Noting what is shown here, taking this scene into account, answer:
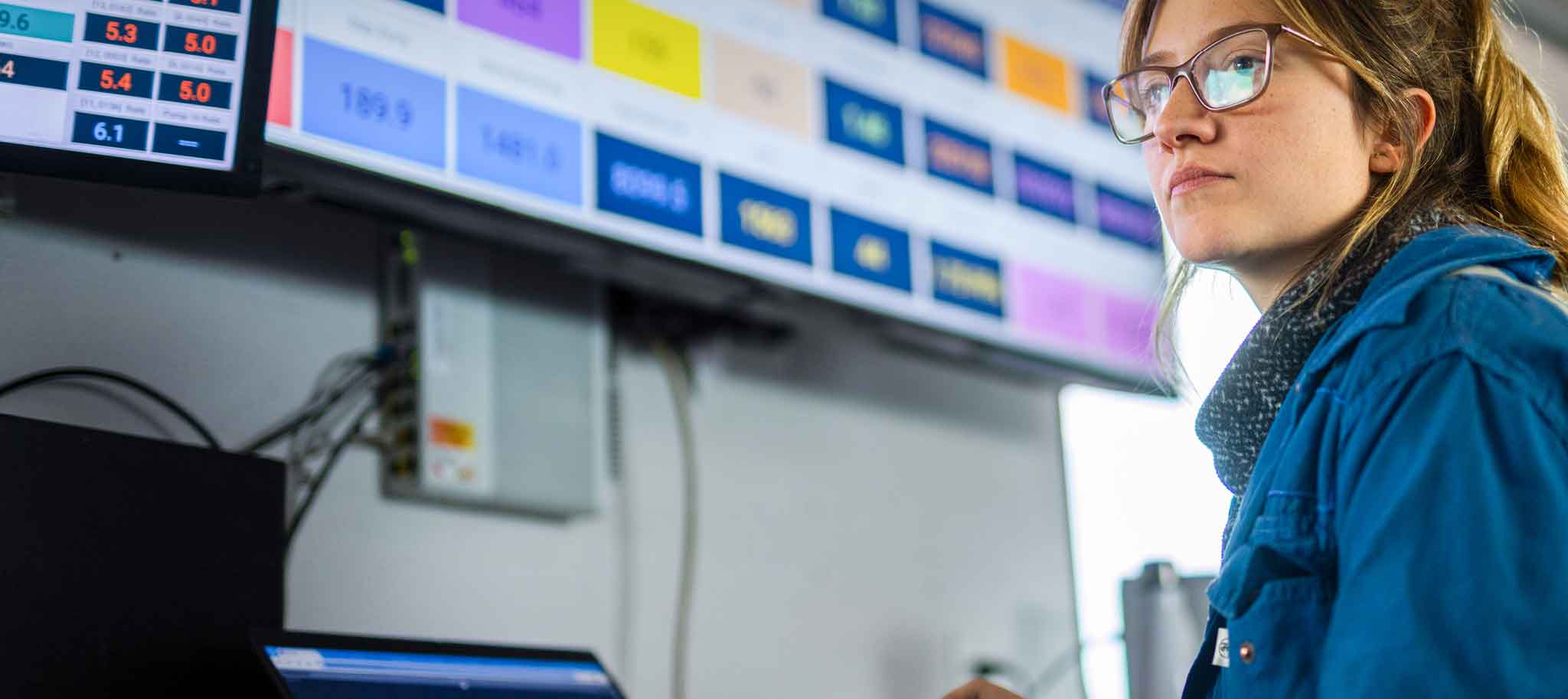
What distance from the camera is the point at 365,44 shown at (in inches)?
63.6

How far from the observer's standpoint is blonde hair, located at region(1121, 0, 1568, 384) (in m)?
1.08

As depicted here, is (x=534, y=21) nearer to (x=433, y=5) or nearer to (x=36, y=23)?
(x=433, y=5)

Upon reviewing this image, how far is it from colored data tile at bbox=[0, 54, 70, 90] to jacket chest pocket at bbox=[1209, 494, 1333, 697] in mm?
983

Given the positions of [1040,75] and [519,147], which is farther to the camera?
[1040,75]

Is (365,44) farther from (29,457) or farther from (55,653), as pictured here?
(55,653)

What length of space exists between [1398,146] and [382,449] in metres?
1.10

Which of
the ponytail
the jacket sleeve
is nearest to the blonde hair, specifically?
the ponytail

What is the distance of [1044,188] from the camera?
95.7 inches

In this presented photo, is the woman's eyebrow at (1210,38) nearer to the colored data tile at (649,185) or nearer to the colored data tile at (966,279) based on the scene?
the colored data tile at (649,185)

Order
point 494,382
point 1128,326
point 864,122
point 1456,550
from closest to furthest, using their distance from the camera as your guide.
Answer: point 1456,550 → point 494,382 → point 864,122 → point 1128,326

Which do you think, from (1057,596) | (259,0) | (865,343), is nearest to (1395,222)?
(259,0)

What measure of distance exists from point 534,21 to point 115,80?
583 millimetres

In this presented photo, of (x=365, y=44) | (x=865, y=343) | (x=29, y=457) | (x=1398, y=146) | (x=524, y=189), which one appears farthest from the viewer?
(x=865, y=343)

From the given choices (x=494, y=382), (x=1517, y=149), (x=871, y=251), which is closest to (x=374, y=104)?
(x=494, y=382)
